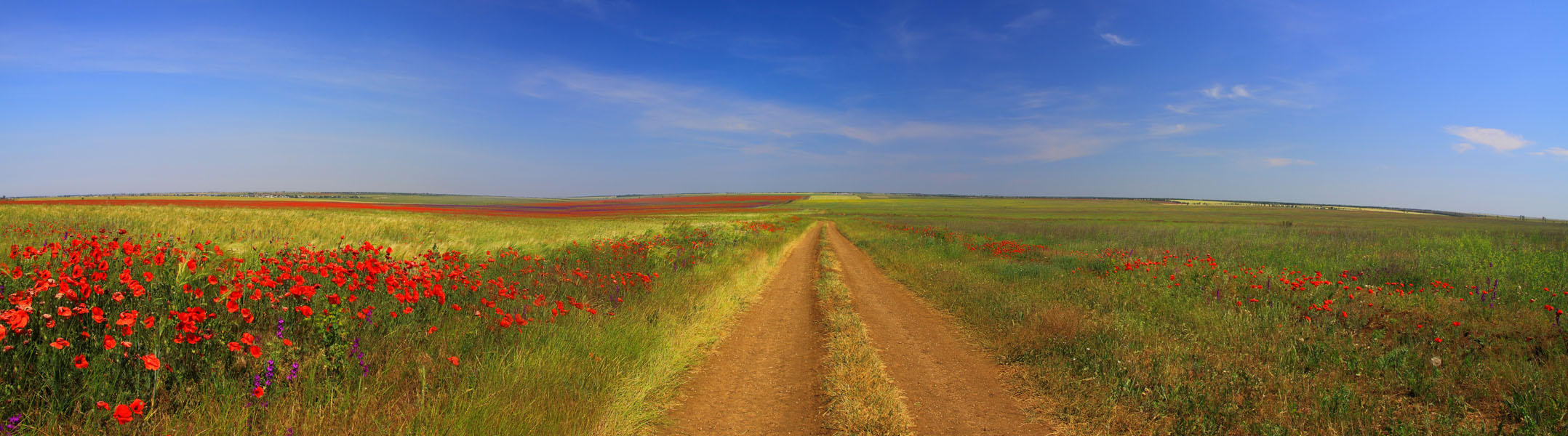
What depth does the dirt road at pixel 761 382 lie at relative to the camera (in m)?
4.38

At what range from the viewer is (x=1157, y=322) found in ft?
25.0

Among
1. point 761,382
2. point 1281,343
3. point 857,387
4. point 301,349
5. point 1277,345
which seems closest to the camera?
point 301,349

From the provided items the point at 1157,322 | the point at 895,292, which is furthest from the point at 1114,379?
the point at 895,292

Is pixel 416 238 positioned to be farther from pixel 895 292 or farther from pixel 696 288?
pixel 895 292

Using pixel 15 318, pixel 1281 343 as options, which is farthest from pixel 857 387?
pixel 1281 343

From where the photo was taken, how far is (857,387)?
16.6 feet

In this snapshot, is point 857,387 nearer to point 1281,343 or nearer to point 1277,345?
point 1277,345

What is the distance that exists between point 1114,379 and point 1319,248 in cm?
1754

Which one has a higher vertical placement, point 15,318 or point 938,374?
point 15,318

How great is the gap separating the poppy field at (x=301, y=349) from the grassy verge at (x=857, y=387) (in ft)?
5.08

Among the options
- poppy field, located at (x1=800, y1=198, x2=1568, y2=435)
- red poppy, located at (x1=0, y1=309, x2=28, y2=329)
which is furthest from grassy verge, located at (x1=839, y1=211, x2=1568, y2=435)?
red poppy, located at (x1=0, y1=309, x2=28, y2=329)

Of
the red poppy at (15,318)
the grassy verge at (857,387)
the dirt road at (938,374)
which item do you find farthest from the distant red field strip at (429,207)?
the dirt road at (938,374)

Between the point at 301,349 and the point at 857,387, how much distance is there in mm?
4249

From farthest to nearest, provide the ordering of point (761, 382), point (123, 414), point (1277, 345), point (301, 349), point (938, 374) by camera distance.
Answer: point (1277, 345), point (938, 374), point (761, 382), point (301, 349), point (123, 414)
